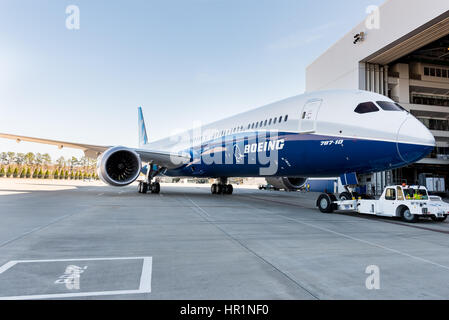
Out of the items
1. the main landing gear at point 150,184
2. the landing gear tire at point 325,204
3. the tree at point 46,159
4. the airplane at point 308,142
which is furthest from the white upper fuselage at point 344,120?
the tree at point 46,159

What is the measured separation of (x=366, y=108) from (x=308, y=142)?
1687 millimetres

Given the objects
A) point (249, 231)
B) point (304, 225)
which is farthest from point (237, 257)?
point (304, 225)

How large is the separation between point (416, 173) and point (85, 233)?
134ft

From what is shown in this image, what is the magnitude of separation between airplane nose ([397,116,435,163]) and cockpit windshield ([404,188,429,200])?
3.80 feet

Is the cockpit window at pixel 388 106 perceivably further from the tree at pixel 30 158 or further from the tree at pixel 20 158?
the tree at pixel 20 158

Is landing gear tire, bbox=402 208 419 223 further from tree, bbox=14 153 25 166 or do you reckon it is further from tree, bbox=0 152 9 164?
tree, bbox=0 152 9 164

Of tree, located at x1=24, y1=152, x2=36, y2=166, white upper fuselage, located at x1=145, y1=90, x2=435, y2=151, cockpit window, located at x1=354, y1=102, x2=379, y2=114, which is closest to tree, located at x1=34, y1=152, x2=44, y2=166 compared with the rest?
tree, located at x1=24, y1=152, x2=36, y2=166

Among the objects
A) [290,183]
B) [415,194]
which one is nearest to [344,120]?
[415,194]

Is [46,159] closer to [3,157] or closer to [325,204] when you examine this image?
[3,157]

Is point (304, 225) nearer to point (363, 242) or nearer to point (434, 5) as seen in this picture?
point (363, 242)

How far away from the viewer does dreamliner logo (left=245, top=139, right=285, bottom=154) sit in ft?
31.2

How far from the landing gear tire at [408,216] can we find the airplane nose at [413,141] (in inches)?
52.5

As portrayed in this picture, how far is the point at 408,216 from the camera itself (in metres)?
7.52
